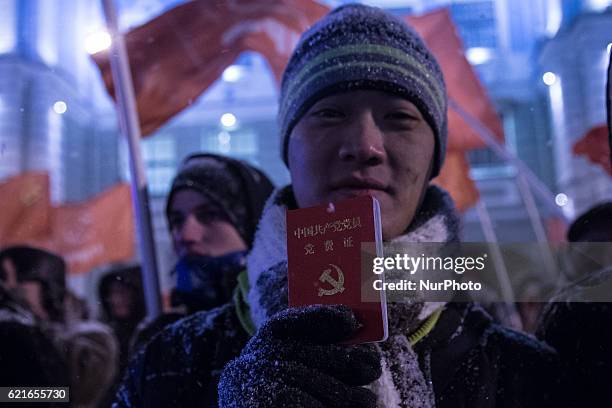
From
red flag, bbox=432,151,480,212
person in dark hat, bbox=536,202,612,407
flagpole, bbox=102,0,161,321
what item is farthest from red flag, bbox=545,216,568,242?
flagpole, bbox=102,0,161,321

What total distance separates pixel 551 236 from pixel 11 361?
1.24 m

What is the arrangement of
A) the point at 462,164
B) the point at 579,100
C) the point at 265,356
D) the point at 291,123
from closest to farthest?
the point at 265,356, the point at 291,123, the point at 579,100, the point at 462,164

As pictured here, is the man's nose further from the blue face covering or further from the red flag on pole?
the red flag on pole

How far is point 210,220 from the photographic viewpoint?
1324 millimetres

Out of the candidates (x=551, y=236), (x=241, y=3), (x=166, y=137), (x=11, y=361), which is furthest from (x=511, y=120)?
(x=11, y=361)

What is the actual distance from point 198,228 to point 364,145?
67cm

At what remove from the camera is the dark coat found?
73 centimetres

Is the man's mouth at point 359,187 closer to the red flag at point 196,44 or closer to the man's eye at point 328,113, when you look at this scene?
the man's eye at point 328,113

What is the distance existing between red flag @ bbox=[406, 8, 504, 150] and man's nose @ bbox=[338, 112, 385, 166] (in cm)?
76

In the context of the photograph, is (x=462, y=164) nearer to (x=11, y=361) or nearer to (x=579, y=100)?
(x=579, y=100)

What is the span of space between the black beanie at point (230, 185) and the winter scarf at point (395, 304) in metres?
0.43

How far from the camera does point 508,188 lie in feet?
6.37

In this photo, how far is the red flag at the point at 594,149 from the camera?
3.41ft

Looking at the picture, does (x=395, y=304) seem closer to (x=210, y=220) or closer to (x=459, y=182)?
(x=210, y=220)
